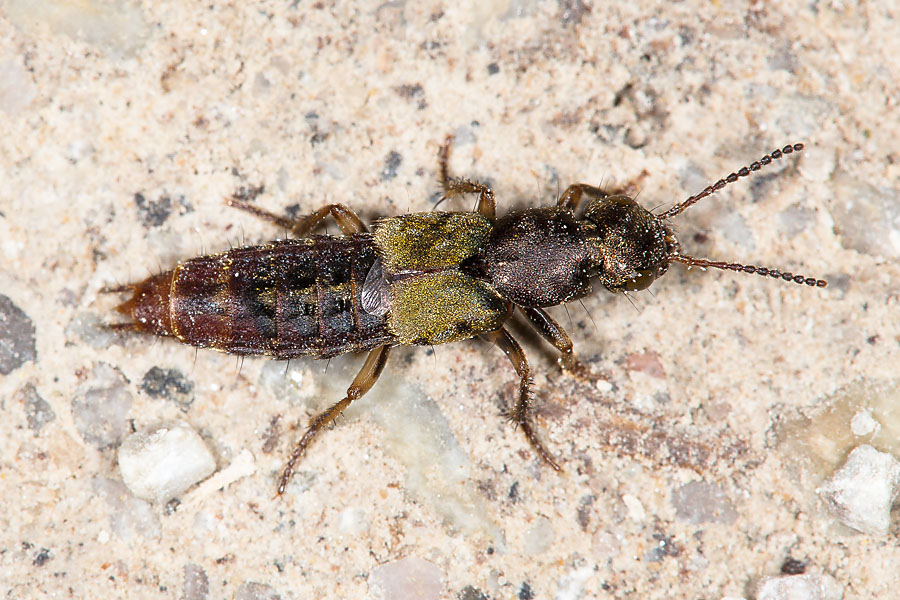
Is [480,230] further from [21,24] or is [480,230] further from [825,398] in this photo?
[21,24]

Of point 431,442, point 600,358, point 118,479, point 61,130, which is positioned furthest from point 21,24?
point 600,358

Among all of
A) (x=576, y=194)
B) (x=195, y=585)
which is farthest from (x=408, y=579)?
(x=576, y=194)

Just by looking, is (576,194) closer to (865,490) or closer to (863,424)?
(863,424)

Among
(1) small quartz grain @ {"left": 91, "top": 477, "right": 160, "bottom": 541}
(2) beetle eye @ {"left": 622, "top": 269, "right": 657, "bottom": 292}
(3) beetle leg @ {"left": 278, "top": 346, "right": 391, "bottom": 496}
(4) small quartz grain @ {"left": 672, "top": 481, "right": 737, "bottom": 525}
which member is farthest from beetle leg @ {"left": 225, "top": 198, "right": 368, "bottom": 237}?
(4) small quartz grain @ {"left": 672, "top": 481, "right": 737, "bottom": 525}

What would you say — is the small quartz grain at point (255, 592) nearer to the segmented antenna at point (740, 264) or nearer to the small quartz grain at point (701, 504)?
the small quartz grain at point (701, 504)

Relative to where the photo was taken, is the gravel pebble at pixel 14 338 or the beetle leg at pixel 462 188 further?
the beetle leg at pixel 462 188

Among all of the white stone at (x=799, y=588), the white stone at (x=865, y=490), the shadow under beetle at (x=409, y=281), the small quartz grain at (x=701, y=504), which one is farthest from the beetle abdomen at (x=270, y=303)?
the white stone at (x=865, y=490)

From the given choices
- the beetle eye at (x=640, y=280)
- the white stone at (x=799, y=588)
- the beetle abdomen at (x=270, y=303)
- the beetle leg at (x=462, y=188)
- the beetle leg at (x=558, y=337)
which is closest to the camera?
the beetle abdomen at (x=270, y=303)
